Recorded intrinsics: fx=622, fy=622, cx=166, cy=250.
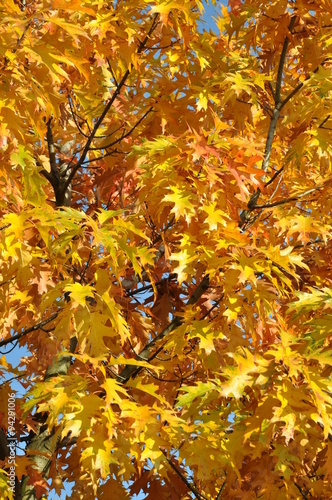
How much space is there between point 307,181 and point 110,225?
210 centimetres

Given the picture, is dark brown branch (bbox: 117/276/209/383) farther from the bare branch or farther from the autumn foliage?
the bare branch

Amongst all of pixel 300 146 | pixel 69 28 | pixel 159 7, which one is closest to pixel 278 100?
pixel 300 146

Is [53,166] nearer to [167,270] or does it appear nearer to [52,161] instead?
[52,161]

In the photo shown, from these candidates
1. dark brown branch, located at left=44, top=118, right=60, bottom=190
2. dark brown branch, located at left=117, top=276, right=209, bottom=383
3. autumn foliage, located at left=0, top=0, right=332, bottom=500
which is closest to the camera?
autumn foliage, located at left=0, top=0, right=332, bottom=500

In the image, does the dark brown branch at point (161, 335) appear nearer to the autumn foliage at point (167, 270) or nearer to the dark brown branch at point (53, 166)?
the autumn foliage at point (167, 270)

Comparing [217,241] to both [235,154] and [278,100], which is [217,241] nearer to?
[235,154]

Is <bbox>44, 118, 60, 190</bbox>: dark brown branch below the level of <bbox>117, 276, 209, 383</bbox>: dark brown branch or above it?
above

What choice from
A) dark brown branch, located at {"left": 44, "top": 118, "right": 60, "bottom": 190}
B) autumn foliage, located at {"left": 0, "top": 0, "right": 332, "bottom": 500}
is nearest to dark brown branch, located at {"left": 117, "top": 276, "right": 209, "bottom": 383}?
autumn foliage, located at {"left": 0, "top": 0, "right": 332, "bottom": 500}

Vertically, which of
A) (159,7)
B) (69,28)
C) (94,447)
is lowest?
(94,447)

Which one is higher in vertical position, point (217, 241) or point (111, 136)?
point (111, 136)

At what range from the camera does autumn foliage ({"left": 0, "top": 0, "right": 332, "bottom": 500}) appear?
2.80 metres

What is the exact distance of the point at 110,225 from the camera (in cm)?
300

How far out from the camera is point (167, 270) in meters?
4.27

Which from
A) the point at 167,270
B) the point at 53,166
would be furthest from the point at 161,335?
the point at 53,166
